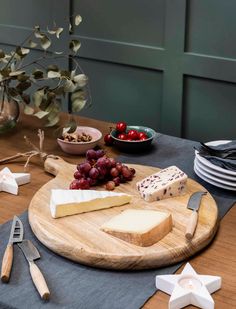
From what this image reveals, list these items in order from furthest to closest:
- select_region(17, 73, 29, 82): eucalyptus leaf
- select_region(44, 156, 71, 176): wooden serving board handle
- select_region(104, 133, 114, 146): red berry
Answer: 1. select_region(104, 133, 114, 146): red berry
2. select_region(17, 73, 29, 82): eucalyptus leaf
3. select_region(44, 156, 71, 176): wooden serving board handle

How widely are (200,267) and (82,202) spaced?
0.31 meters

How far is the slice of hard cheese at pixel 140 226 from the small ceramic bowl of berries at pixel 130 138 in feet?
1.61

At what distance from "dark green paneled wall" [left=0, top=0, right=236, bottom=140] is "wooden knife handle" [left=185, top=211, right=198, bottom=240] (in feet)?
3.73

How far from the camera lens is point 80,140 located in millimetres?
1731

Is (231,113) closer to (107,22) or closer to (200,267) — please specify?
(107,22)

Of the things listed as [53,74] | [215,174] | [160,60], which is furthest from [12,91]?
[160,60]

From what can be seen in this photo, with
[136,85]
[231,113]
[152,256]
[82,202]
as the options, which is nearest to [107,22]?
[136,85]

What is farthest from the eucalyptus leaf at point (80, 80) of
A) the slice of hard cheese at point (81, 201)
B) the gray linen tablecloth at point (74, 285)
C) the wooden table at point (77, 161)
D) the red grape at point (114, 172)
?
the gray linen tablecloth at point (74, 285)

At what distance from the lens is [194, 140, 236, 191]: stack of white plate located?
57.0 inches

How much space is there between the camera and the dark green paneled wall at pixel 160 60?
2264 mm

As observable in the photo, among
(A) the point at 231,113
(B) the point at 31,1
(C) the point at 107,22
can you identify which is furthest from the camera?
(B) the point at 31,1

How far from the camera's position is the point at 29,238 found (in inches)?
48.3

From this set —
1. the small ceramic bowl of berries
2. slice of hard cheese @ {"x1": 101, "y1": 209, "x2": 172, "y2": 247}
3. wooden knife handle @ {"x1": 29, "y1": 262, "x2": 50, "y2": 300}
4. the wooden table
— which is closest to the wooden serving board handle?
the wooden table

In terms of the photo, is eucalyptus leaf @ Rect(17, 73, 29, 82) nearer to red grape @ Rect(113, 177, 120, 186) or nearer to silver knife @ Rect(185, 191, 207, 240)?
red grape @ Rect(113, 177, 120, 186)
